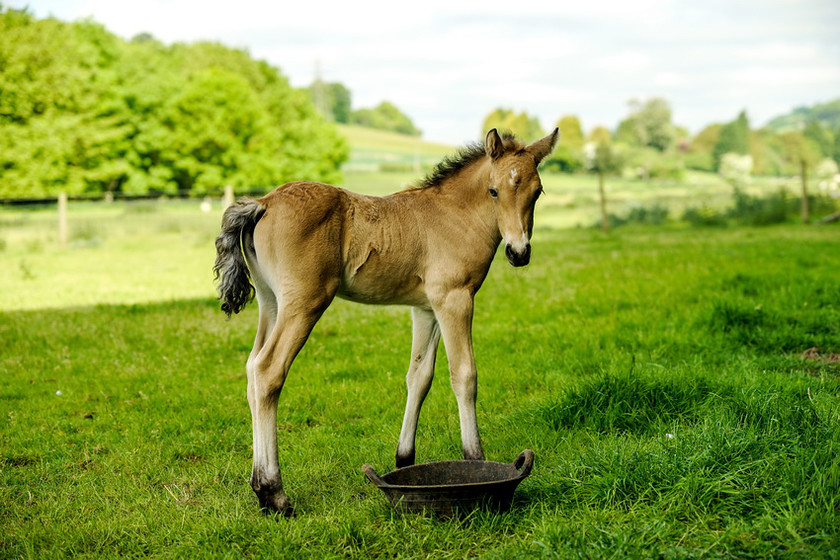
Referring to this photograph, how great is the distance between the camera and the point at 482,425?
5922 mm

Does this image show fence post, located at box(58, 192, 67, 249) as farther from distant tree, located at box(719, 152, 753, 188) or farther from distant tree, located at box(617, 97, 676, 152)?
distant tree, located at box(617, 97, 676, 152)

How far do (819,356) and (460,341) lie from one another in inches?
189

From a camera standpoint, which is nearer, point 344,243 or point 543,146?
point 344,243

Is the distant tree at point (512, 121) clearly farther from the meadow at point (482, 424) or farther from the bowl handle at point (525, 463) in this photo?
the bowl handle at point (525, 463)

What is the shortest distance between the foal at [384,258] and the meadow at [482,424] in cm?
62

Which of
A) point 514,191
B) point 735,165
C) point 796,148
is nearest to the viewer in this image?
point 514,191

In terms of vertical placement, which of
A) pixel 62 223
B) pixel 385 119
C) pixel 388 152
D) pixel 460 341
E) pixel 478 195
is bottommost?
pixel 460 341

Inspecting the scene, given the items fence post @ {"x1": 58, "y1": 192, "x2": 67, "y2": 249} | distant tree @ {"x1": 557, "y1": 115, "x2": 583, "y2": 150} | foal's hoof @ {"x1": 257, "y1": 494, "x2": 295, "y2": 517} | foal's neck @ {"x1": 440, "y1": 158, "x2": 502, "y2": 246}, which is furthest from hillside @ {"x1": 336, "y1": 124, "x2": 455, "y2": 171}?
foal's hoof @ {"x1": 257, "y1": 494, "x2": 295, "y2": 517}

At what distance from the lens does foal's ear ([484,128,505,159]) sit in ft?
14.6

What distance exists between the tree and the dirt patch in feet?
283

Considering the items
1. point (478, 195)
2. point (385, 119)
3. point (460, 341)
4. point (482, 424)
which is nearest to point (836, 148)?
point (385, 119)

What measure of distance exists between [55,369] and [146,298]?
16.2 ft

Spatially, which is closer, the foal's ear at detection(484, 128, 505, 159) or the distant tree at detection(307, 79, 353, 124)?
the foal's ear at detection(484, 128, 505, 159)

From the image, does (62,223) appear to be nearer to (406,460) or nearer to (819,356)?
(406,460)
